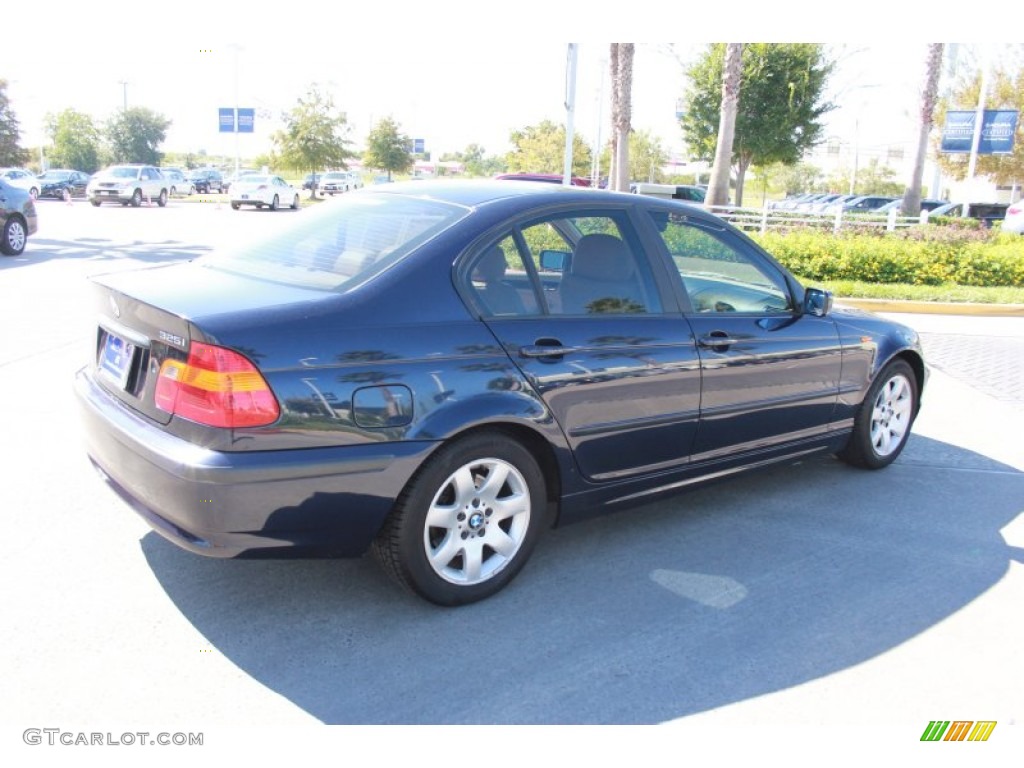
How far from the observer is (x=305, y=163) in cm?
4203

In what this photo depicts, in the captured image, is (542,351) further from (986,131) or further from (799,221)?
(986,131)

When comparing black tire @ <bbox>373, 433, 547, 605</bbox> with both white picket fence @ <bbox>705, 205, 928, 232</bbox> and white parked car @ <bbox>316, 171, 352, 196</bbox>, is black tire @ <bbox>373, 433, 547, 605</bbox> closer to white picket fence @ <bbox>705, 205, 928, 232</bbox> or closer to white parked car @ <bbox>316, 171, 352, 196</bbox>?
white picket fence @ <bbox>705, 205, 928, 232</bbox>

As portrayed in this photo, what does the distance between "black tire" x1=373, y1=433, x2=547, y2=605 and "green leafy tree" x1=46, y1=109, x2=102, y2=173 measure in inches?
2784

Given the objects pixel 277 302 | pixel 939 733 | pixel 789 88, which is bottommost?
pixel 939 733

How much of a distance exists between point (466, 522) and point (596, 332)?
101cm

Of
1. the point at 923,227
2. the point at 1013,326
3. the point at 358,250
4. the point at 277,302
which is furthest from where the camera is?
the point at 923,227

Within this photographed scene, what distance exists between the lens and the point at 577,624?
3.35 metres

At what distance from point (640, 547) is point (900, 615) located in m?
1.16

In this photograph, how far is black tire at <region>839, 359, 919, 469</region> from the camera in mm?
5117

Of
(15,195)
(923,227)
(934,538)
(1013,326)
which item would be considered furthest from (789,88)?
(934,538)

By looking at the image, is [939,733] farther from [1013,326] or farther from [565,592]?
[1013,326]

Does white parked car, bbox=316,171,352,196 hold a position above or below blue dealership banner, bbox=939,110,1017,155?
below

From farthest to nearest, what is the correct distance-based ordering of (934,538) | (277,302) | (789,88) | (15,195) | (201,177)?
1. (201,177)
2. (789,88)
3. (15,195)
4. (934,538)
5. (277,302)
